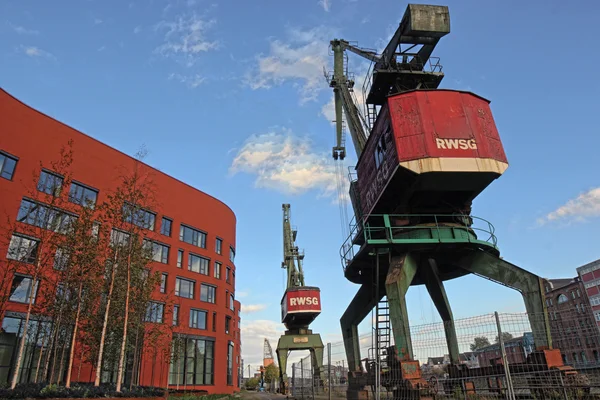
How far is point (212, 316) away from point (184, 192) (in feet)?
42.9

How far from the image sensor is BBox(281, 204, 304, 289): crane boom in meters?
62.5

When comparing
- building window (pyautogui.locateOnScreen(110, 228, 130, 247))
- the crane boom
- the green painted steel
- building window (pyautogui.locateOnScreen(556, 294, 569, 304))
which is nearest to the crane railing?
building window (pyautogui.locateOnScreen(110, 228, 130, 247))

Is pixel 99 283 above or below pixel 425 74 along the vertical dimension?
below

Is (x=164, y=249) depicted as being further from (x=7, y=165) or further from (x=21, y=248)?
(x=21, y=248)

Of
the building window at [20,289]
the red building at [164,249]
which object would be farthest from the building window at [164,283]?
the building window at [20,289]

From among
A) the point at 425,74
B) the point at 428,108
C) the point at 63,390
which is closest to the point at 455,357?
the point at 428,108

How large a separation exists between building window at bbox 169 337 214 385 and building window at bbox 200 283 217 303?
4.05 m

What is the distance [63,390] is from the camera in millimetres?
11008

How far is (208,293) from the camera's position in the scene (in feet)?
133

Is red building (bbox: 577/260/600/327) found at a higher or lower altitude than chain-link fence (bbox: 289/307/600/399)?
higher

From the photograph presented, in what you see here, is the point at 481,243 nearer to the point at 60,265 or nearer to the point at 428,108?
the point at 428,108

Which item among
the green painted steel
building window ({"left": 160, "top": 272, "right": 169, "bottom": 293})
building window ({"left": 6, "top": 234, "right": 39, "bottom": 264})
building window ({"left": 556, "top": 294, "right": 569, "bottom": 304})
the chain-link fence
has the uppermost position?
building window ({"left": 556, "top": 294, "right": 569, "bottom": 304})

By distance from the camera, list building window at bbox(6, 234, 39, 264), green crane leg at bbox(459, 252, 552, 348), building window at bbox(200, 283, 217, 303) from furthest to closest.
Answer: building window at bbox(200, 283, 217, 303) < building window at bbox(6, 234, 39, 264) < green crane leg at bbox(459, 252, 552, 348)

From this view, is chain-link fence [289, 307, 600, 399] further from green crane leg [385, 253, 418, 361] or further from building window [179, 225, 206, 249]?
building window [179, 225, 206, 249]
